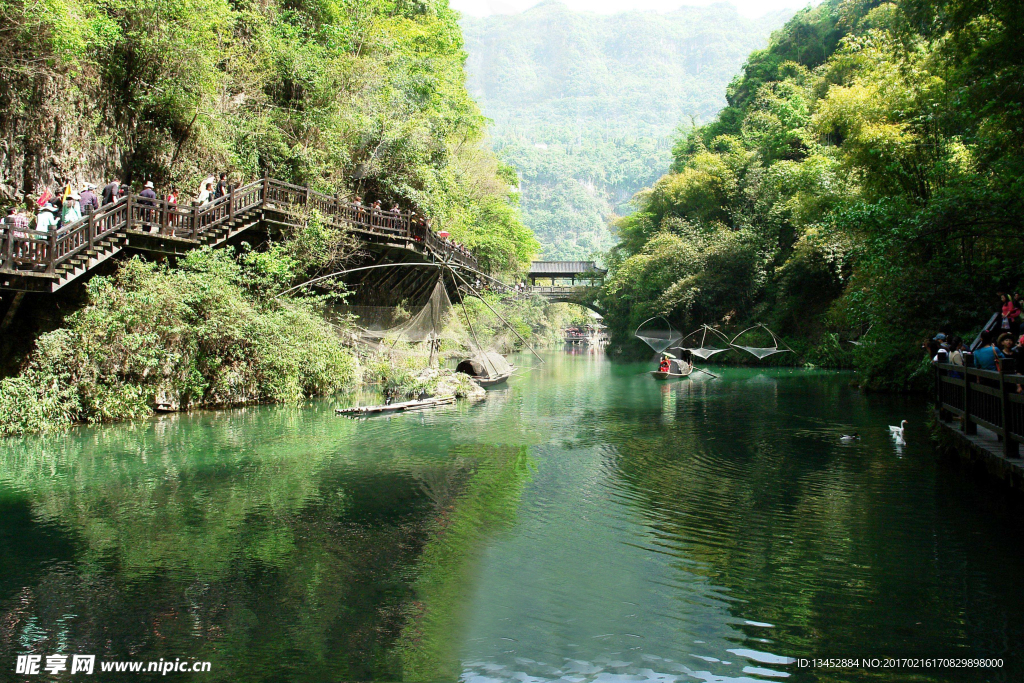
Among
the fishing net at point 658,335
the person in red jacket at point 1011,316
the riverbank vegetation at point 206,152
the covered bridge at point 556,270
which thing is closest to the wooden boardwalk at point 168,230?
the riverbank vegetation at point 206,152

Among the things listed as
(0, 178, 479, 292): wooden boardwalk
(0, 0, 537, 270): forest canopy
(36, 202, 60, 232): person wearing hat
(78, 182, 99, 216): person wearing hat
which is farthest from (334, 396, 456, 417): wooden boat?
(0, 0, 537, 270): forest canopy

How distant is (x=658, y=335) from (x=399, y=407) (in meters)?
26.3

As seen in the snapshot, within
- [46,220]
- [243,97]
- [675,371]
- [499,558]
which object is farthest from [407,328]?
[675,371]

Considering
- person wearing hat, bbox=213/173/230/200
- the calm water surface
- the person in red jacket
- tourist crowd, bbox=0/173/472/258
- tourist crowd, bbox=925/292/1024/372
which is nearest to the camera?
the calm water surface

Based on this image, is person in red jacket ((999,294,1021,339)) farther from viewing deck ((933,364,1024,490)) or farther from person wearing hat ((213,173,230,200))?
person wearing hat ((213,173,230,200))

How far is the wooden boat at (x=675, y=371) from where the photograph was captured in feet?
96.7

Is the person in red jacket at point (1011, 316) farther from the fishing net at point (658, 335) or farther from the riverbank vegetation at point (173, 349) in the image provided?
the fishing net at point (658, 335)

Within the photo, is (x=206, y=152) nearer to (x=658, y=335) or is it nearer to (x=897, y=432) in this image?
(x=897, y=432)

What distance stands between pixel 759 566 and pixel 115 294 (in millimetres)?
12198

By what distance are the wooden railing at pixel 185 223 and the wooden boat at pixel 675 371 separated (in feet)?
34.7

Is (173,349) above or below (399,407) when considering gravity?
above

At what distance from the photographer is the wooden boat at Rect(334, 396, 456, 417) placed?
15438 millimetres

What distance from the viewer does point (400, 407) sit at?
16.3 meters

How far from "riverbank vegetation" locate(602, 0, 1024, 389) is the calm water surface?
545 cm
